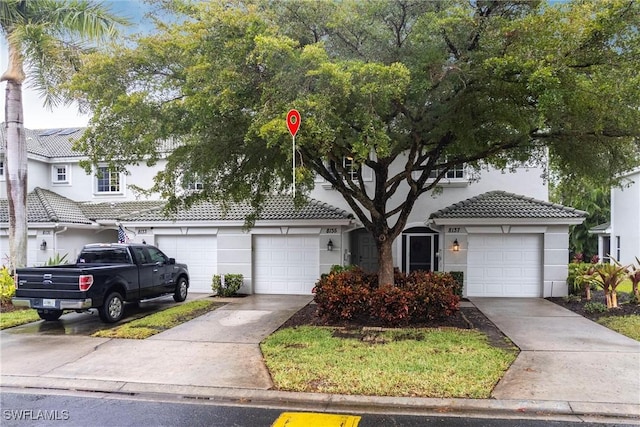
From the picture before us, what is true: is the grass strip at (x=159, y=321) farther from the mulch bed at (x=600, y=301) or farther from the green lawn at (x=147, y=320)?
the mulch bed at (x=600, y=301)

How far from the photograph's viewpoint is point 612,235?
2106 cm

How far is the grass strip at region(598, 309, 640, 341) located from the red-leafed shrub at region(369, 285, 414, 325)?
177 inches

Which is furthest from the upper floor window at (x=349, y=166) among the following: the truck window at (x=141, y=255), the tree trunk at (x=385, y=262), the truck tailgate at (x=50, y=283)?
the truck tailgate at (x=50, y=283)

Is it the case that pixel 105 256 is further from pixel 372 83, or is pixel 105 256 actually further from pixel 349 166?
pixel 372 83

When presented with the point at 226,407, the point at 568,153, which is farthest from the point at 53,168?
the point at 568,153

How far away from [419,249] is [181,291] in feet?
28.6

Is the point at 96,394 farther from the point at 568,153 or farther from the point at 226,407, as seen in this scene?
the point at 568,153

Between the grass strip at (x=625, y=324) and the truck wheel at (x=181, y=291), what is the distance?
11.7 m

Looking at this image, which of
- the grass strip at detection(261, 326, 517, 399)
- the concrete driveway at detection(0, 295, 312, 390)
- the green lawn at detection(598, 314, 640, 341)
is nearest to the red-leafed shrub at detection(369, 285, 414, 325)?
the grass strip at detection(261, 326, 517, 399)

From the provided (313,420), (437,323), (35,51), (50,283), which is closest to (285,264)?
(437,323)

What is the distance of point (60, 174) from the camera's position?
19.8 m

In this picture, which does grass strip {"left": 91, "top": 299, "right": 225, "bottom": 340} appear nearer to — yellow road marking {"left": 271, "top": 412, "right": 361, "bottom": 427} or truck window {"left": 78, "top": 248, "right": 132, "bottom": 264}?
truck window {"left": 78, "top": 248, "right": 132, "bottom": 264}

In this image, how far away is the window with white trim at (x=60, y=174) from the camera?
19.7 metres

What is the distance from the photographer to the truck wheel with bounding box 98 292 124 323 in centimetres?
967
